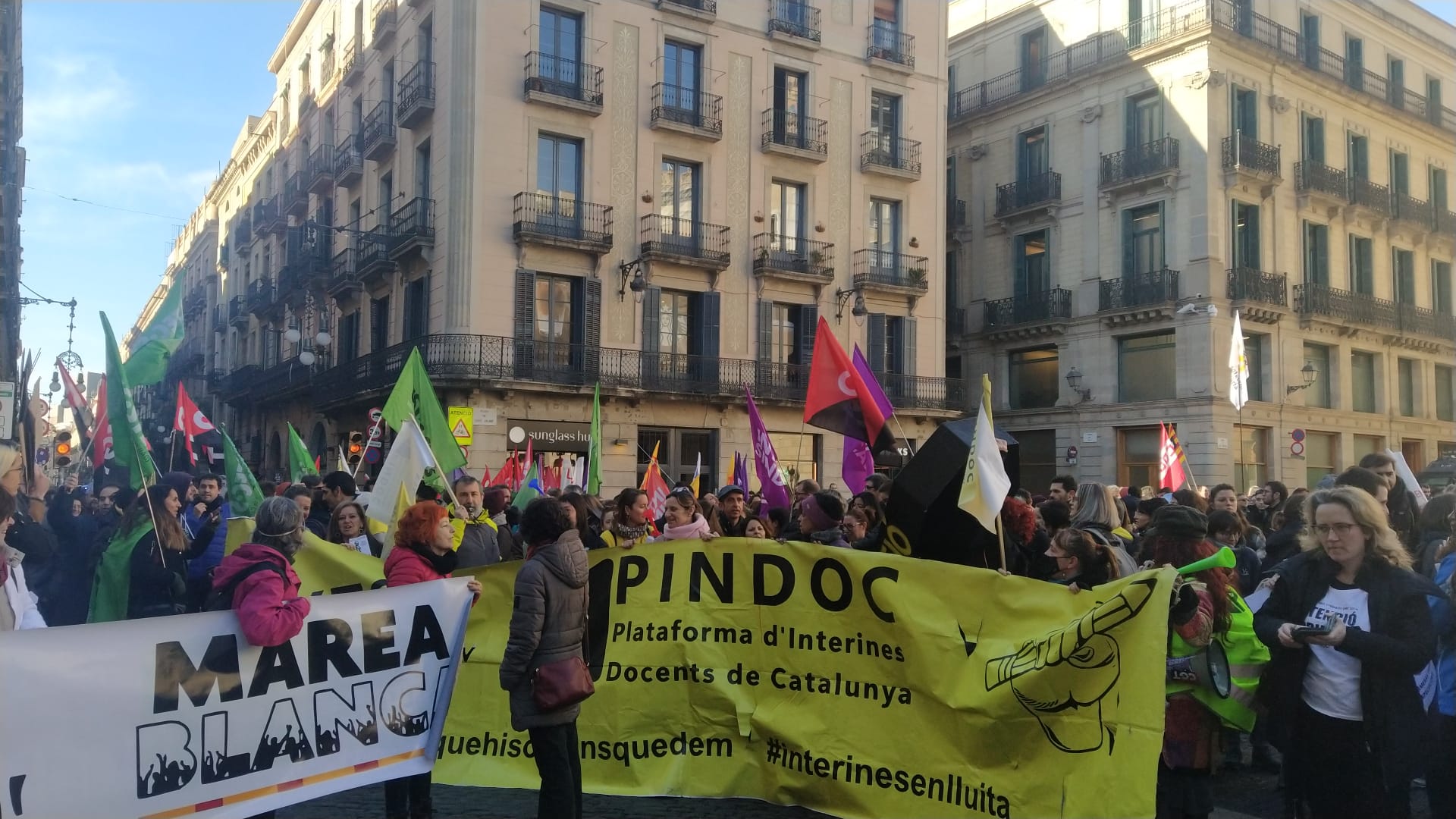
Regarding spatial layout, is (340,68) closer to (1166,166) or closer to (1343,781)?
(1166,166)

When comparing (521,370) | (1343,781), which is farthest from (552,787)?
(521,370)

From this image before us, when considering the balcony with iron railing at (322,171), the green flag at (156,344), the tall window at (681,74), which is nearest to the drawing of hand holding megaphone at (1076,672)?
the green flag at (156,344)

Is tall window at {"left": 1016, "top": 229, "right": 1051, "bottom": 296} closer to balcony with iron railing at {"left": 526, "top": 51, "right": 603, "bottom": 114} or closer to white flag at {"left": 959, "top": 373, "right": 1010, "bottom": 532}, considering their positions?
balcony with iron railing at {"left": 526, "top": 51, "right": 603, "bottom": 114}

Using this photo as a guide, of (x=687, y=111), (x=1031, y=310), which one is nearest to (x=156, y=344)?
(x=687, y=111)

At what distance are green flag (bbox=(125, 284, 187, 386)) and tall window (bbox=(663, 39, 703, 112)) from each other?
19779 millimetres

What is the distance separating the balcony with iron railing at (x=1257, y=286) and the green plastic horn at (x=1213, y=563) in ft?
92.2

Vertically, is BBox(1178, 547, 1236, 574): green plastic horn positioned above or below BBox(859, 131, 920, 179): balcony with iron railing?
below

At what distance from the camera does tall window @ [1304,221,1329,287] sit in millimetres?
32625

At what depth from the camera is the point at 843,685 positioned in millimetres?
5715

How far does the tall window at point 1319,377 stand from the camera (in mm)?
32406

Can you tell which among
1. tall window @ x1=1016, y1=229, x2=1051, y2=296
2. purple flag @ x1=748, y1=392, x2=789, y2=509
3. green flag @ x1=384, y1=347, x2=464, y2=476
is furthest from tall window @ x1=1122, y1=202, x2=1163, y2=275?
green flag @ x1=384, y1=347, x2=464, y2=476

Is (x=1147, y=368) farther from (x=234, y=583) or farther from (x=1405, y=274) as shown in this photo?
(x=234, y=583)

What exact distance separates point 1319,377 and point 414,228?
88.8 feet

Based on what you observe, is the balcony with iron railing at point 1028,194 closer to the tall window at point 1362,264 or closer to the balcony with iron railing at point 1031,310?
the balcony with iron railing at point 1031,310
